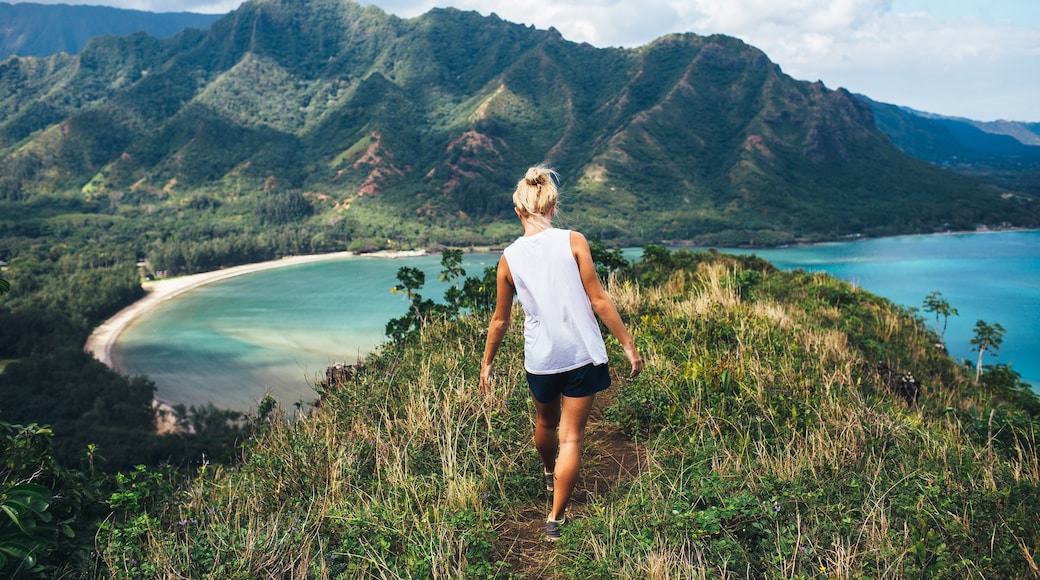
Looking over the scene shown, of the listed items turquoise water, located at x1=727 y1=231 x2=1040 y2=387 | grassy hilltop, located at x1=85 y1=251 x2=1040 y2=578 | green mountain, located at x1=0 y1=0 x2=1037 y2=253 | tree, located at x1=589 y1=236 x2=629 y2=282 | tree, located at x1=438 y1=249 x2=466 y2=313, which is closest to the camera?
grassy hilltop, located at x1=85 y1=251 x2=1040 y2=578

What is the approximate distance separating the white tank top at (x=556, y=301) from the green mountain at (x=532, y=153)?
8857cm

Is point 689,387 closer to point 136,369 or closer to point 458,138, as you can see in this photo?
point 136,369

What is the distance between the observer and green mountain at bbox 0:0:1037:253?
106500 millimetres

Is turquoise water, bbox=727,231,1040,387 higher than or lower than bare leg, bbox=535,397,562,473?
lower

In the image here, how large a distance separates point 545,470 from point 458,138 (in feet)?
443

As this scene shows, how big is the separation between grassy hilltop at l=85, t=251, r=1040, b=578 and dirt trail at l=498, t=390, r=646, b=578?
1 centimetres

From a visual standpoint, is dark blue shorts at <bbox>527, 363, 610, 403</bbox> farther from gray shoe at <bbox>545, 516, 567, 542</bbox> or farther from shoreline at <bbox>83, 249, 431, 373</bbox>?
shoreline at <bbox>83, 249, 431, 373</bbox>

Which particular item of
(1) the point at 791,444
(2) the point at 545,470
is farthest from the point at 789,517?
(2) the point at 545,470

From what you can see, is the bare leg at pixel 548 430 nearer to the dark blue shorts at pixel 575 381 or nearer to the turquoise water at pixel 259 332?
the dark blue shorts at pixel 575 381

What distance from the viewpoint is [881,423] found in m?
3.65

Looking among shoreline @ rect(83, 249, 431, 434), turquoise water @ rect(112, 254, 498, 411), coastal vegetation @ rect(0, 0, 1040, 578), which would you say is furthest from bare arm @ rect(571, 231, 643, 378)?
shoreline @ rect(83, 249, 431, 434)

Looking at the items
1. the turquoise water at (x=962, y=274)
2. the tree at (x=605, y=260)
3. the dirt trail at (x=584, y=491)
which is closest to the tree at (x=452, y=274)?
the tree at (x=605, y=260)

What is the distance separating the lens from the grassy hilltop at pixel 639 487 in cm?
249

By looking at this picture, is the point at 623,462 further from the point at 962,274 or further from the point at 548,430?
the point at 962,274
